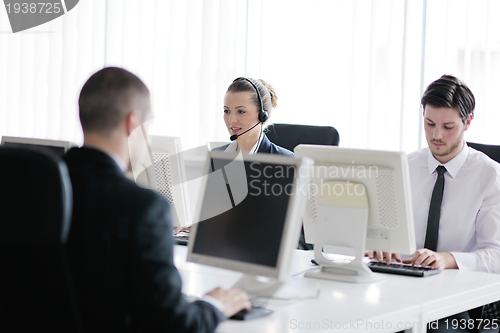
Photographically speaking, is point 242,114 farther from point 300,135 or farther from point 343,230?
point 343,230

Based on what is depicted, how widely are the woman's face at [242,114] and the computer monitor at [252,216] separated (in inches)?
54.7

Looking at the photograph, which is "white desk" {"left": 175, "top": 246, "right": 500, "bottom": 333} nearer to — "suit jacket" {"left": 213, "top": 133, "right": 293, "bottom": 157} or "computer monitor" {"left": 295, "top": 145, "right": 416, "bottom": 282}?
"computer monitor" {"left": 295, "top": 145, "right": 416, "bottom": 282}

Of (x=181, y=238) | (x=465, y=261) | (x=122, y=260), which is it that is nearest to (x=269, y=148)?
(x=181, y=238)

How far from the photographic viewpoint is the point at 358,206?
1845 mm

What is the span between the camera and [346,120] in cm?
362

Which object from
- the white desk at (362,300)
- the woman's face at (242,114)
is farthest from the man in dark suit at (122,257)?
the woman's face at (242,114)

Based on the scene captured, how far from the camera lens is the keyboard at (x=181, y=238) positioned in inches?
92.6

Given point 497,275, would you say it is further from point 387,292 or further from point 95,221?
point 95,221

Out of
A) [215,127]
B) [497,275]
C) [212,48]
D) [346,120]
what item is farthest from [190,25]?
[497,275]

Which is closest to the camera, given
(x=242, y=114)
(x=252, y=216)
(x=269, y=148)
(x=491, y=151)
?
(x=252, y=216)

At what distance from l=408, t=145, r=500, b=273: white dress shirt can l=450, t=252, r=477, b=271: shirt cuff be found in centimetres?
1

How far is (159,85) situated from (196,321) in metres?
3.27

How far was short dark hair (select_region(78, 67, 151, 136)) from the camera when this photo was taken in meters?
1.24

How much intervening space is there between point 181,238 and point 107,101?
1.25m
